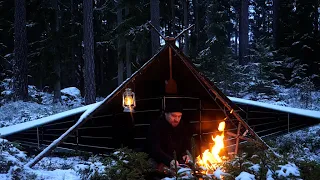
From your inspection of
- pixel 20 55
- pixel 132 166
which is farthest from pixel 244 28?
pixel 132 166

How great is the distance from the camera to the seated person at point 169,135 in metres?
5.05

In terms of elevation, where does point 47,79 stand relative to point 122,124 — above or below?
above

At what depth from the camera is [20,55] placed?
13922mm

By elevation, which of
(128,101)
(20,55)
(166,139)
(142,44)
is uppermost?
(142,44)

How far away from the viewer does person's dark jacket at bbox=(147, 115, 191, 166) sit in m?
5.13

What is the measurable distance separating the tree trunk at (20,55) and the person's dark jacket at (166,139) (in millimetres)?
10674

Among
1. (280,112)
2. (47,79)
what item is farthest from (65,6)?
(280,112)

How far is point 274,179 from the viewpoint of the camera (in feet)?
7.16

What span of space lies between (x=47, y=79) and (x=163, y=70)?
12801mm

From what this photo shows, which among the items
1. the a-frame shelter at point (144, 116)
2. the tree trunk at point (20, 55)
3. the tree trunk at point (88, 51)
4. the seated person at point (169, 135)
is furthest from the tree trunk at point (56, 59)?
the seated person at point (169, 135)

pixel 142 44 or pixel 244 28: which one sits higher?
pixel 244 28

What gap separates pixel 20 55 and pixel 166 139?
448 inches

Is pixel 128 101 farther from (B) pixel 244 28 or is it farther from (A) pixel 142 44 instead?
(B) pixel 244 28

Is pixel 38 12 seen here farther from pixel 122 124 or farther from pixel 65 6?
pixel 122 124
